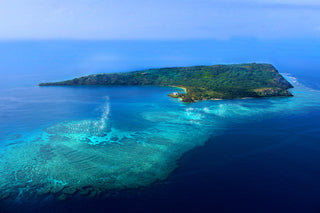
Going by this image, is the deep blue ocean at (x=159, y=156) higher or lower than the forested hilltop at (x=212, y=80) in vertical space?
lower

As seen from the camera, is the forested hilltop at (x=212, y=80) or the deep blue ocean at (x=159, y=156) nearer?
the deep blue ocean at (x=159, y=156)

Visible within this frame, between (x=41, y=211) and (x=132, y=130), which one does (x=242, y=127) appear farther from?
(x=41, y=211)

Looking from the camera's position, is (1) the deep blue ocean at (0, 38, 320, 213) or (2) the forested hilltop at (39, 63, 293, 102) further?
(2) the forested hilltop at (39, 63, 293, 102)

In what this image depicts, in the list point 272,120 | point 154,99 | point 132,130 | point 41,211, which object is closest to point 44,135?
point 132,130

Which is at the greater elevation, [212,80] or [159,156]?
[212,80]

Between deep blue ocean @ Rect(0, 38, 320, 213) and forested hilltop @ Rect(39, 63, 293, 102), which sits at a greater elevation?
forested hilltop @ Rect(39, 63, 293, 102)
